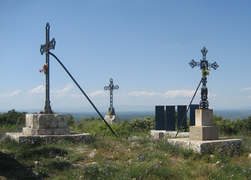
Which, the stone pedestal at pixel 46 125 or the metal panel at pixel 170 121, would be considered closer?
the stone pedestal at pixel 46 125

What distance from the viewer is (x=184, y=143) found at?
25.6 ft

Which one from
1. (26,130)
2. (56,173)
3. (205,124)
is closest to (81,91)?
(26,130)

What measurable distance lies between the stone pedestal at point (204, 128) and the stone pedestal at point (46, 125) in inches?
196

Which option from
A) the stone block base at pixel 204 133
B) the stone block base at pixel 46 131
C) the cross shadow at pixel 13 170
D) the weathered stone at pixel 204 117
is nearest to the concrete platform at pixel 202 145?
the stone block base at pixel 204 133

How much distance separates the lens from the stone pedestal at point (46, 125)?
8.70 m

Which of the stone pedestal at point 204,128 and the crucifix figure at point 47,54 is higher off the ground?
the crucifix figure at point 47,54

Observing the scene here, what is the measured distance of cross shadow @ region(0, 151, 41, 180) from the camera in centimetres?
553

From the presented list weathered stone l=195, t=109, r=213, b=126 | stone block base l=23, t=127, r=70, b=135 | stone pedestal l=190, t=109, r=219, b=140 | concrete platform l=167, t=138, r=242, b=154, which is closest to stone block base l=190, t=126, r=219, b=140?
stone pedestal l=190, t=109, r=219, b=140

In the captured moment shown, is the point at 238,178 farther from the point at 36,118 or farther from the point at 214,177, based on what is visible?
the point at 36,118

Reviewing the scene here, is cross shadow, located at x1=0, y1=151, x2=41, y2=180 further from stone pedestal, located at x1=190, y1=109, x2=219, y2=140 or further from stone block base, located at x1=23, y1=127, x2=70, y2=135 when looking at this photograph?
stone pedestal, located at x1=190, y1=109, x2=219, y2=140

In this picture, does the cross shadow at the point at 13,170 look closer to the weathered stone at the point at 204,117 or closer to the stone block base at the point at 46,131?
the stone block base at the point at 46,131

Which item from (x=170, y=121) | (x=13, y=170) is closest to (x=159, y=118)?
(x=170, y=121)

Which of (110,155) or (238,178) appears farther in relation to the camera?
(110,155)

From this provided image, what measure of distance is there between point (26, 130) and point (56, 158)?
3.29m
